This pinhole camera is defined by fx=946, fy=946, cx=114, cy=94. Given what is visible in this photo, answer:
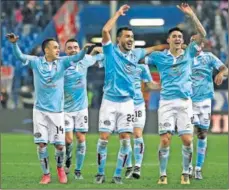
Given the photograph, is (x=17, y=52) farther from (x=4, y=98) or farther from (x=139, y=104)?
(x=4, y=98)

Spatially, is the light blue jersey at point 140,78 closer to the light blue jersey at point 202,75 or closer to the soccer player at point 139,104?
the soccer player at point 139,104

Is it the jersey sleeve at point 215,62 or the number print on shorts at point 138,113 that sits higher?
the jersey sleeve at point 215,62

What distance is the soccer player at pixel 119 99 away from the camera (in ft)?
47.8

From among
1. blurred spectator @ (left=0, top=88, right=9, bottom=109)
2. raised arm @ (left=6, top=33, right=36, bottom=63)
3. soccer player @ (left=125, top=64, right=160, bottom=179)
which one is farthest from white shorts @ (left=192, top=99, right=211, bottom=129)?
blurred spectator @ (left=0, top=88, right=9, bottom=109)

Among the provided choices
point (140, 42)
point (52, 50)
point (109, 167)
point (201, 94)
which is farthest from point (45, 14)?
point (52, 50)

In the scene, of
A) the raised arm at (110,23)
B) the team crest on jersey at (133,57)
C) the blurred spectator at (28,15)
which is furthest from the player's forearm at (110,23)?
the blurred spectator at (28,15)

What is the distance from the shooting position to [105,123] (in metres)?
14.6

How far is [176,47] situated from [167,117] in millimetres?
1097

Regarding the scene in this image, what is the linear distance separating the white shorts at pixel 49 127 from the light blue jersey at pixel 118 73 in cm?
84

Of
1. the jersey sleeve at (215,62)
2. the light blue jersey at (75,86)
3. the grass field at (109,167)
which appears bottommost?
the grass field at (109,167)

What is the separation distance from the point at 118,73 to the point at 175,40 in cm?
102

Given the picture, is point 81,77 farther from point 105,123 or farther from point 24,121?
point 24,121

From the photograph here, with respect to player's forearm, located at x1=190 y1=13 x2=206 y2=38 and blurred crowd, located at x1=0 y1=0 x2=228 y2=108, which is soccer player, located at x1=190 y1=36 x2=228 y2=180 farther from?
blurred crowd, located at x1=0 y1=0 x2=228 y2=108

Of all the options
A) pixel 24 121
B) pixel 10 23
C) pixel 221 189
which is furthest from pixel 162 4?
pixel 221 189
